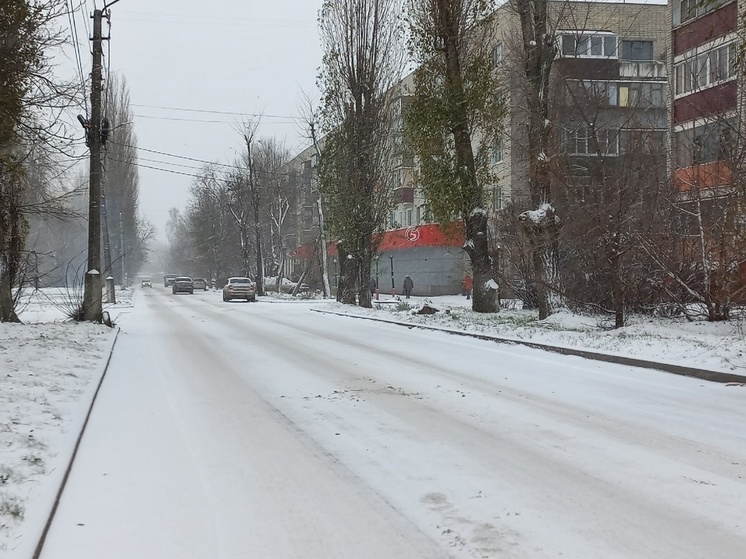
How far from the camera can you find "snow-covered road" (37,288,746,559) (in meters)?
3.80

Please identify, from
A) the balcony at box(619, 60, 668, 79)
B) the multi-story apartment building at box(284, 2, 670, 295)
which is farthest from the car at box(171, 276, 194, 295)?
the balcony at box(619, 60, 668, 79)

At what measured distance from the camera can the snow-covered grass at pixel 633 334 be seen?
10211 mm

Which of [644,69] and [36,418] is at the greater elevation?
[644,69]

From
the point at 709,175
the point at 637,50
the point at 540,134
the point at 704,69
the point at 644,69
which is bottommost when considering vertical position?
the point at 709,175

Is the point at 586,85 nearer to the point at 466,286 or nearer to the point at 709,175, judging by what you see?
the point at 466,286

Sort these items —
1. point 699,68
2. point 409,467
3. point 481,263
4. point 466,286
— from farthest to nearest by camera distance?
point 466,286 → point 699,68 → point 481,263 → point 409,467

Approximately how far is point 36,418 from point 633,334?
11104 millimetres

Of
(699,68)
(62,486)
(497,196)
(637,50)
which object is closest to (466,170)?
(699,68)

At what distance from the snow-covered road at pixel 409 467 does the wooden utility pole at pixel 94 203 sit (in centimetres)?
947

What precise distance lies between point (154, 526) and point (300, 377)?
19.0ft

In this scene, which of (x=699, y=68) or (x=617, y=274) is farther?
(x=699, y=68)

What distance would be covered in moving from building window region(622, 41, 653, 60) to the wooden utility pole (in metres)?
34.4

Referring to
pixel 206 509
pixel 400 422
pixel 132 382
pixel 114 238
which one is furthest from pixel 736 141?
pixel 114 238

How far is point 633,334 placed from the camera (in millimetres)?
13500
